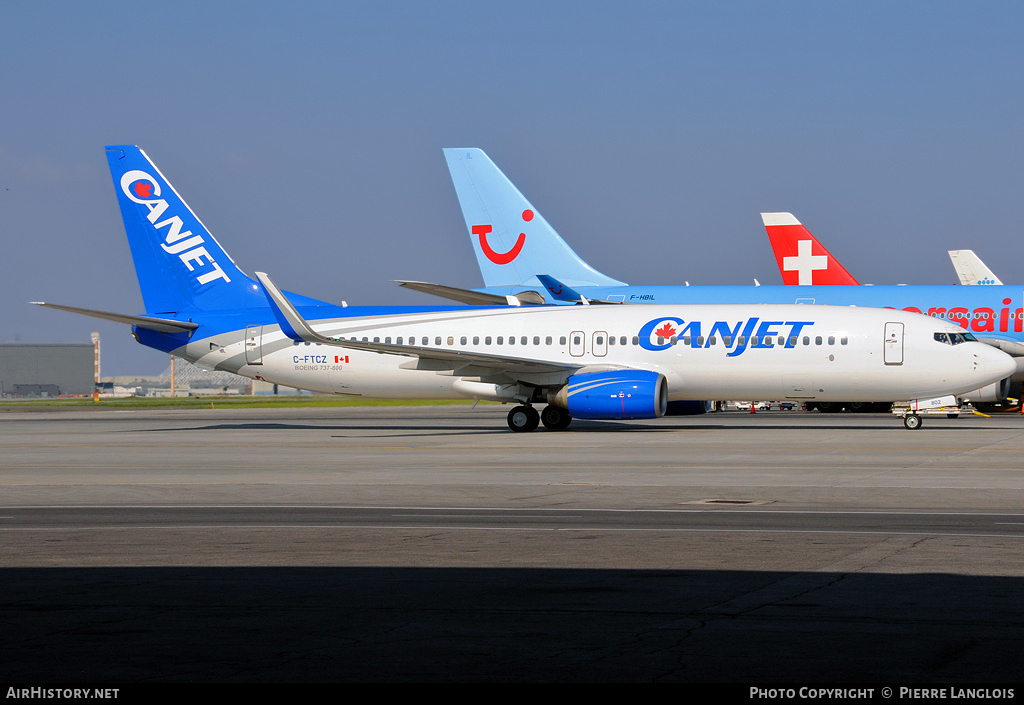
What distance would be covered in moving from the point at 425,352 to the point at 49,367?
5820 inches

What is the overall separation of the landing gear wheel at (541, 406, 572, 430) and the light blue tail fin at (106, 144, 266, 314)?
37.3 feet

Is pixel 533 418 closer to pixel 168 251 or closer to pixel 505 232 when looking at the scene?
pixel 168 251

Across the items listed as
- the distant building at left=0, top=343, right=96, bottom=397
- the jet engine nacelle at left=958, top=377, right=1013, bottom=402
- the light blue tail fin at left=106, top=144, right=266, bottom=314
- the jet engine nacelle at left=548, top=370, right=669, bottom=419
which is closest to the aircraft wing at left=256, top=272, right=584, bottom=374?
the jet engine nacelle at left=548, top=370, right=669, bottom=419

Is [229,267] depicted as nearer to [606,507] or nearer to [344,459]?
[344,459]

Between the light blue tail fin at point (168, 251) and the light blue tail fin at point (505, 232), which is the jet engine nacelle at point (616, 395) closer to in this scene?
the light blue tail fin at point (168, 251)

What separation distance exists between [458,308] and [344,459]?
14930 mm

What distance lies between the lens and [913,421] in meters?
36.7

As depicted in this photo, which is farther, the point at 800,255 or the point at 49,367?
the point at 49,367

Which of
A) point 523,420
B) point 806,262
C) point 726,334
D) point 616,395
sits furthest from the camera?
point 806,262

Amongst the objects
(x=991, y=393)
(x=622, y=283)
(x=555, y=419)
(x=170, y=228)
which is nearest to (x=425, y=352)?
(x=555, y=419)

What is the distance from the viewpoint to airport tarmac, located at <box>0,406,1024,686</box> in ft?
25.7

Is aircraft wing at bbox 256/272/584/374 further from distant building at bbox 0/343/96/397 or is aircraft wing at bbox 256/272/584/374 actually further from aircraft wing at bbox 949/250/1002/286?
distant building at bbox 0/343/96/397

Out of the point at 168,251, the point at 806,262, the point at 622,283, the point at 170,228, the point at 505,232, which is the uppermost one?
the point at 505,232

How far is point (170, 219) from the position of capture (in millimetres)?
42312
